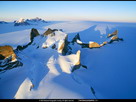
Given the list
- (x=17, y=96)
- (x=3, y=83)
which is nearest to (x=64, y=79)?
(x=17, y=96)

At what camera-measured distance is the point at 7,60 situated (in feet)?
45.1

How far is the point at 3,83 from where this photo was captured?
1180 centimetres

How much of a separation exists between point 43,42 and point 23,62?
5.96 m

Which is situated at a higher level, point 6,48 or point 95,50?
point 6,48

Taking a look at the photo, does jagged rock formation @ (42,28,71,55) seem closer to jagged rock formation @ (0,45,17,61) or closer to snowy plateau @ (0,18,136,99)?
snowy plateau @ (0,18,136,99)

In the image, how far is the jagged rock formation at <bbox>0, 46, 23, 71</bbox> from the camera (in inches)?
527

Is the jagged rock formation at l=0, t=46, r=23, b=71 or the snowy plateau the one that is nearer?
the snowy plateau

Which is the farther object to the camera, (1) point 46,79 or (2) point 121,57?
(2) point 121,57

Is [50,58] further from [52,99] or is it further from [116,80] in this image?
[116,80]

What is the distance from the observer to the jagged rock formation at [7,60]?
13.4 meters

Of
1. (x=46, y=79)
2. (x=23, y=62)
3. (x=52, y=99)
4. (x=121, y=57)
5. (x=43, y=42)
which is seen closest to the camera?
(x=52, y=99)

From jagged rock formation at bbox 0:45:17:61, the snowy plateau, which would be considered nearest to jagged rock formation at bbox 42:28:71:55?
the snowy plateau

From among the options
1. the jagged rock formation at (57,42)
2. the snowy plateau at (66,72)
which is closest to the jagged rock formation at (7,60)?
the snowy plateau at (66,72)

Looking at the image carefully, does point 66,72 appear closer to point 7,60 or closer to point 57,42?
point 57,42
